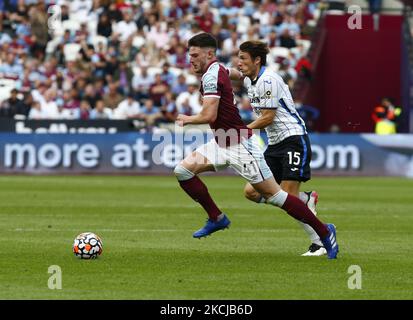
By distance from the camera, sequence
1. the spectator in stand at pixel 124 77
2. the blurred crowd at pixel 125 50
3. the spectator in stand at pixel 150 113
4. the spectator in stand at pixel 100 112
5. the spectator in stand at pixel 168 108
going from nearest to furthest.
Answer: the spectator in stand at pixel 150 113, the spectator in stand at pixel 168 108, the spectator in stand at pixel 100 112, the blurred crowd at pixel 125 50, the spectator in stand at pixel 124 77

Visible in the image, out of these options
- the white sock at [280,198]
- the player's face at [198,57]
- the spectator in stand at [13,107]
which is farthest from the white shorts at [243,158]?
the spectator in stand at [13,107]

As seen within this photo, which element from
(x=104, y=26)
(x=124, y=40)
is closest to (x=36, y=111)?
(x=124, y=40)

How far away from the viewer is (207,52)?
12430 millimetres

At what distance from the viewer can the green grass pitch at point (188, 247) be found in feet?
32.0

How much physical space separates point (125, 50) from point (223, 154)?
68.9ft

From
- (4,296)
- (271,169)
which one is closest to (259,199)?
(271,169)

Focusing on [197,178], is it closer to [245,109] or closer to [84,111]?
[84,111]

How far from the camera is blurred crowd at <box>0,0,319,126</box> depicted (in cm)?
3077

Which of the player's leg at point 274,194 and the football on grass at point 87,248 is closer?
the football on grass at point 87,248

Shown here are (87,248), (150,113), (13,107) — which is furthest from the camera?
(150,113)

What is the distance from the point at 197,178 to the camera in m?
12.9

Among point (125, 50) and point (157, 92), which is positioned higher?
point (125, 50)

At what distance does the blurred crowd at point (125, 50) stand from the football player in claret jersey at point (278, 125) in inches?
679

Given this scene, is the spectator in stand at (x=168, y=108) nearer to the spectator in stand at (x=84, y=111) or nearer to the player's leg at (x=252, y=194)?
the spectator in stand at (x=84, y=111)
